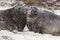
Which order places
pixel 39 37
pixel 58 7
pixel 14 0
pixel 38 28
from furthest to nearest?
1. pixel 14 0
2. pixel 58 7
3. pixel 38 28
4. pixel 39 37

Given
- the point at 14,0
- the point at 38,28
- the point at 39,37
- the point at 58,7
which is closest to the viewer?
the point at 39,37

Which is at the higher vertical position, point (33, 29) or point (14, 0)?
point (33, 29)

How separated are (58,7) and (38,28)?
581cm

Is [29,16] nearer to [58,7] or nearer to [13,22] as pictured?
[13,22]

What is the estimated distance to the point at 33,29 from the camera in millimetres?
10148

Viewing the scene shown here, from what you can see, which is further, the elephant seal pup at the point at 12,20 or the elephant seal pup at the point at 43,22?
the elephant seal pup at the point at 12,20

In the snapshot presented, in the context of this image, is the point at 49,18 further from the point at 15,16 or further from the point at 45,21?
the point at 15,16

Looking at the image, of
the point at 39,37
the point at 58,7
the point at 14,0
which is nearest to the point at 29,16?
the point at 39,37

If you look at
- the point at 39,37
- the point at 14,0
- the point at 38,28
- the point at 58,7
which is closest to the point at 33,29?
the point at 38,28

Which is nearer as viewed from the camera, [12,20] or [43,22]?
[43,22]

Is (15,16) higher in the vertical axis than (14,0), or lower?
higher

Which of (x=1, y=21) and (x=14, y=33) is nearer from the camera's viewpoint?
(x=14, y=33)

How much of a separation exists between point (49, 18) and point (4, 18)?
1402 millimetres

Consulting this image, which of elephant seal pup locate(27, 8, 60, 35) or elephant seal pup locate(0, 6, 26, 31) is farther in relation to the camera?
elephant seal pup locate(0, 6, 26, 31)
